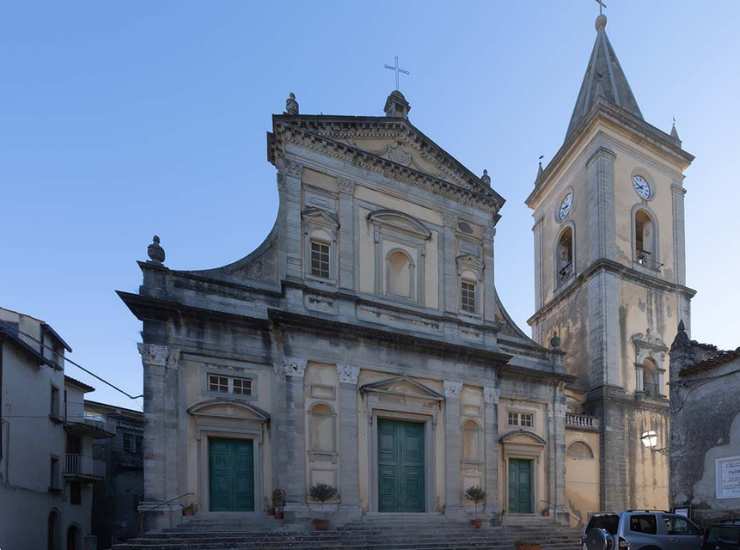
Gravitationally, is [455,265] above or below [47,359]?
above

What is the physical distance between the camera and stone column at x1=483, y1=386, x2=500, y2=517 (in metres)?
20.1

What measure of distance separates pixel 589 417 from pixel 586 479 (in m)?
2.44

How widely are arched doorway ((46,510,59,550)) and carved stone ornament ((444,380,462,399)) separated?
52.2 feet

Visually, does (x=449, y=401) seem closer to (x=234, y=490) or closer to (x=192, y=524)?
(x=234, y=490)

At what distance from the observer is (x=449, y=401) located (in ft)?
66.1

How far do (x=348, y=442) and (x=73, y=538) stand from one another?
48.9 ft

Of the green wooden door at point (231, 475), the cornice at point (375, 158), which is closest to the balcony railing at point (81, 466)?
the green wooden door at point (231, 475)

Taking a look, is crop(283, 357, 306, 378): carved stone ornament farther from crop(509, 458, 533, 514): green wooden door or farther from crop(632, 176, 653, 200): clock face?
crop(632, 176, 653, 200): clock face

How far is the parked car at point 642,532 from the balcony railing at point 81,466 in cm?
2101

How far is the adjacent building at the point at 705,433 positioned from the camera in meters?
14.2

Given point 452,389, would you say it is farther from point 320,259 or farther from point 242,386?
point 242,386

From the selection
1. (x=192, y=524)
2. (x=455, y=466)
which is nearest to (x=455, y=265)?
(x=455, y=466)

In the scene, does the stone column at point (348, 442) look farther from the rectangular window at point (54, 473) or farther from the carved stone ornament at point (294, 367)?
the rectangular window at point (54, 473)

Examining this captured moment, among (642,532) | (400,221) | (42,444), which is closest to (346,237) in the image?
(400,221)
